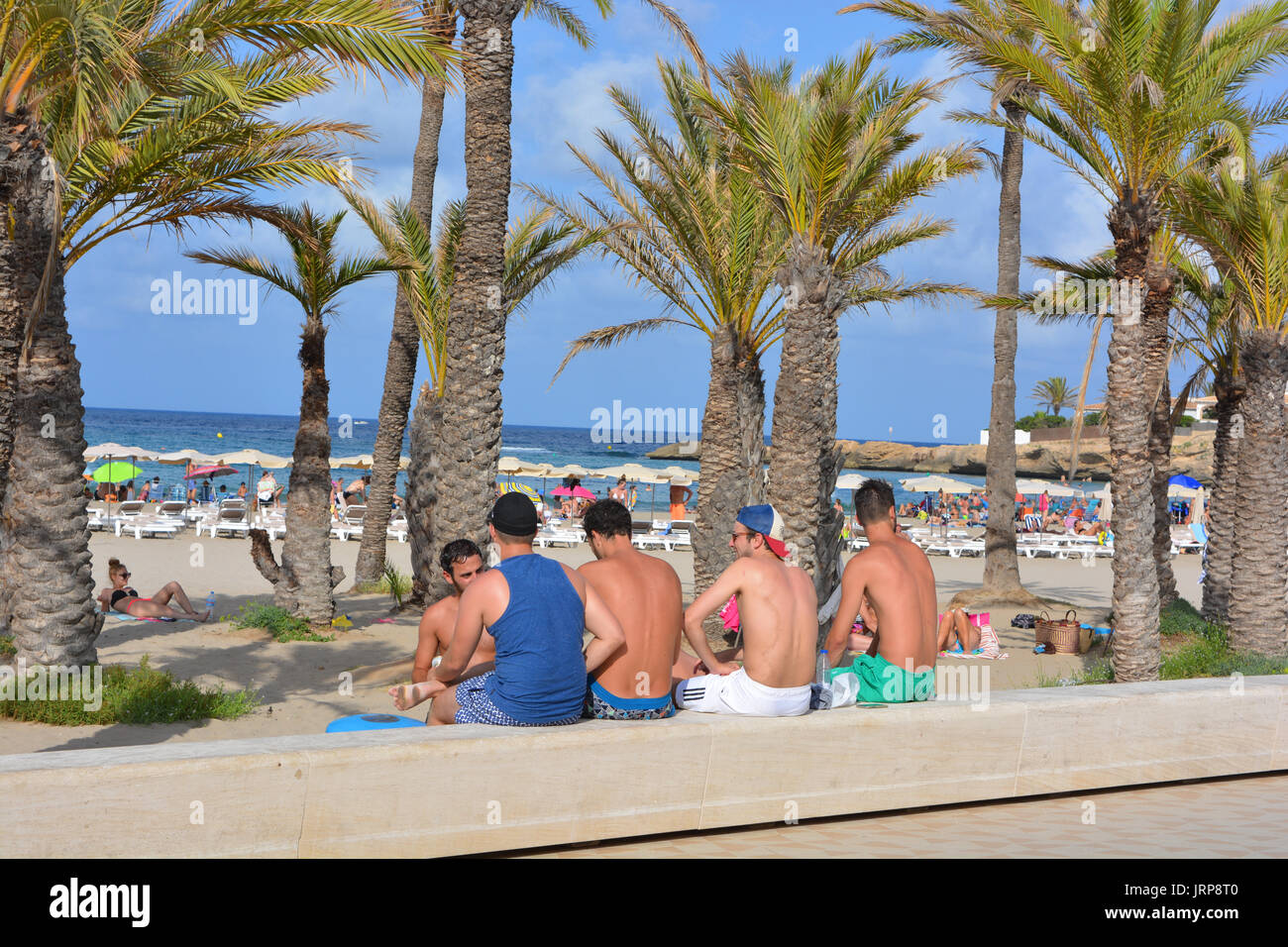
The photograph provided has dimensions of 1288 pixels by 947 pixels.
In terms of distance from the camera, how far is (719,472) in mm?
14414

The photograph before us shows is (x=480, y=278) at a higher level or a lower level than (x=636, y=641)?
higher

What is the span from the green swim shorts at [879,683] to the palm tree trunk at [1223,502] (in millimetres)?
9910

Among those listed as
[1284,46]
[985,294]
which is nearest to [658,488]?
[985,294]

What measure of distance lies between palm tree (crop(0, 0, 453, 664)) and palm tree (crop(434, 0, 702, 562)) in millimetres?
2550

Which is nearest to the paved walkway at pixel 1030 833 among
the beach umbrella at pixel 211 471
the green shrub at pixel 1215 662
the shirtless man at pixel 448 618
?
the shirtless man at pixel 448 618

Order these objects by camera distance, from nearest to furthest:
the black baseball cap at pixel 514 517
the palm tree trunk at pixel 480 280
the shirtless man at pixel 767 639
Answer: the black baseball cap at pixel 514 517 < the shirtless man at pixel 767 639 < the palm tree trunk at pixel 480 280

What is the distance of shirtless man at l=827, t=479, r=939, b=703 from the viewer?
5473mm

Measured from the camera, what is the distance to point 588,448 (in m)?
112

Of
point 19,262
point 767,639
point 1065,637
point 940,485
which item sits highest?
point 19,262

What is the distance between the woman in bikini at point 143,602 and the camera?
42.1 feet

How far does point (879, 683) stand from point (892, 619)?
329mm

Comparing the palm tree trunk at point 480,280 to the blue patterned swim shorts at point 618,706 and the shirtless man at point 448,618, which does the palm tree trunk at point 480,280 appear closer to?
the shirtless man at point 448,618

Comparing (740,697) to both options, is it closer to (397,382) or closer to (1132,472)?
(1132,472)

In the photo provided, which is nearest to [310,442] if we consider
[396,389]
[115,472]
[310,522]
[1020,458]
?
[310,522]
